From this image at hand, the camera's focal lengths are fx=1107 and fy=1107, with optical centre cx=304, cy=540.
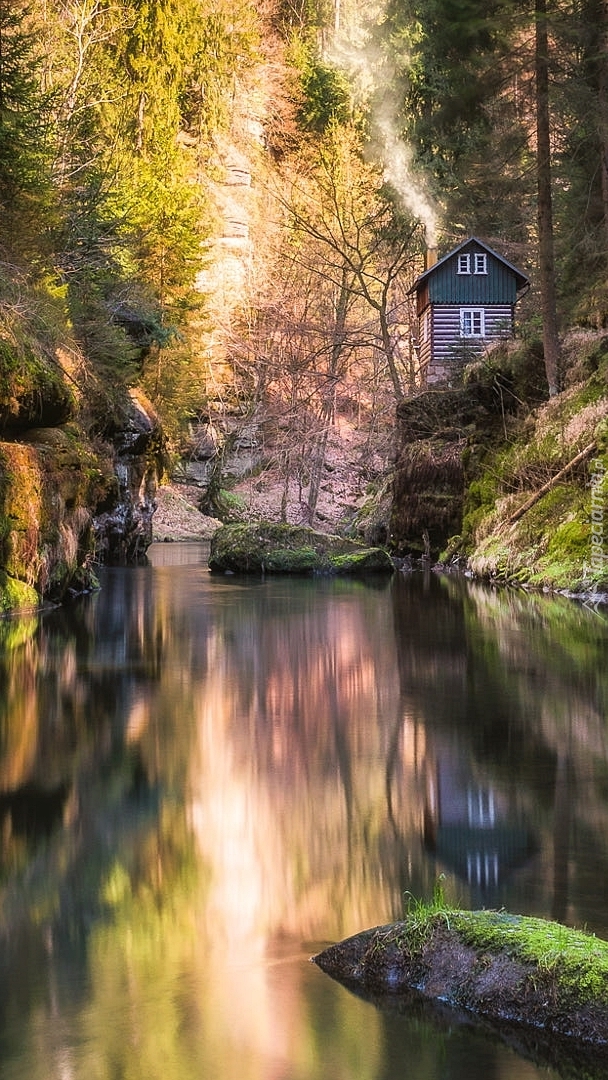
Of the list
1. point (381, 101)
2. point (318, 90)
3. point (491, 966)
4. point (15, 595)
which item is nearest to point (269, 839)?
point (491, 966)

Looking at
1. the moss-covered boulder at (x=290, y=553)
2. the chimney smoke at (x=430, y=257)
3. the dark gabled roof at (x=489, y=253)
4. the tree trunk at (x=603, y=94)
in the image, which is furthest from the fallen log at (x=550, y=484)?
the chimney smoke at (x=430, y=257)

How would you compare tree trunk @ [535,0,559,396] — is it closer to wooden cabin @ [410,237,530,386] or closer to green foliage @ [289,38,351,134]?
wooden cabin @ [410,237,530,386]

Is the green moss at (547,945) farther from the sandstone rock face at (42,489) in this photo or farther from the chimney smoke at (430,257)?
the chimney smoke at (430,257)

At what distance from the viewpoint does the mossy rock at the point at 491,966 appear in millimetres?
3918

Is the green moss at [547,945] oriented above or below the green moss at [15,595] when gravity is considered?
below

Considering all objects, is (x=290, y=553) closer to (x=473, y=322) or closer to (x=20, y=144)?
(x=473, y=322)

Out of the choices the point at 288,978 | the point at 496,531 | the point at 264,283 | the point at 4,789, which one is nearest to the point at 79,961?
the point at 288,978

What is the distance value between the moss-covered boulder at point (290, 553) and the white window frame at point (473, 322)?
39.8 ft

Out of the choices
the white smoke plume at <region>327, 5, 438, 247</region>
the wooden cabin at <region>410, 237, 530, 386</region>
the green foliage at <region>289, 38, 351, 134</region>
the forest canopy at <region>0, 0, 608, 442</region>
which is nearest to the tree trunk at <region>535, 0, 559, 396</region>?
the forest canopy at <region>0, 0, 608, 442</region>

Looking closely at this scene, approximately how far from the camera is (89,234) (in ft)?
88.7

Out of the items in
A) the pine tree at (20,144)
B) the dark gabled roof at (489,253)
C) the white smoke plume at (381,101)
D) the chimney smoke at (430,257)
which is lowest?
the pine tree at (20,144)

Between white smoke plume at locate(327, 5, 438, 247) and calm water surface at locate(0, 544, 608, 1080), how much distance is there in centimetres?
3453

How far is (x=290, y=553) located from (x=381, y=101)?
35.8m

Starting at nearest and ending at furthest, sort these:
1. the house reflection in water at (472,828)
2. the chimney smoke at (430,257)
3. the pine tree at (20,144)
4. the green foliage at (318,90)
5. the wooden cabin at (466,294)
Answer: the house reflection in water at (472,828) < the pine tree at (20,144) < the wooden cabin at (466,294) < the chimney smoke at (430,257) < the green foliage at (318,90)
